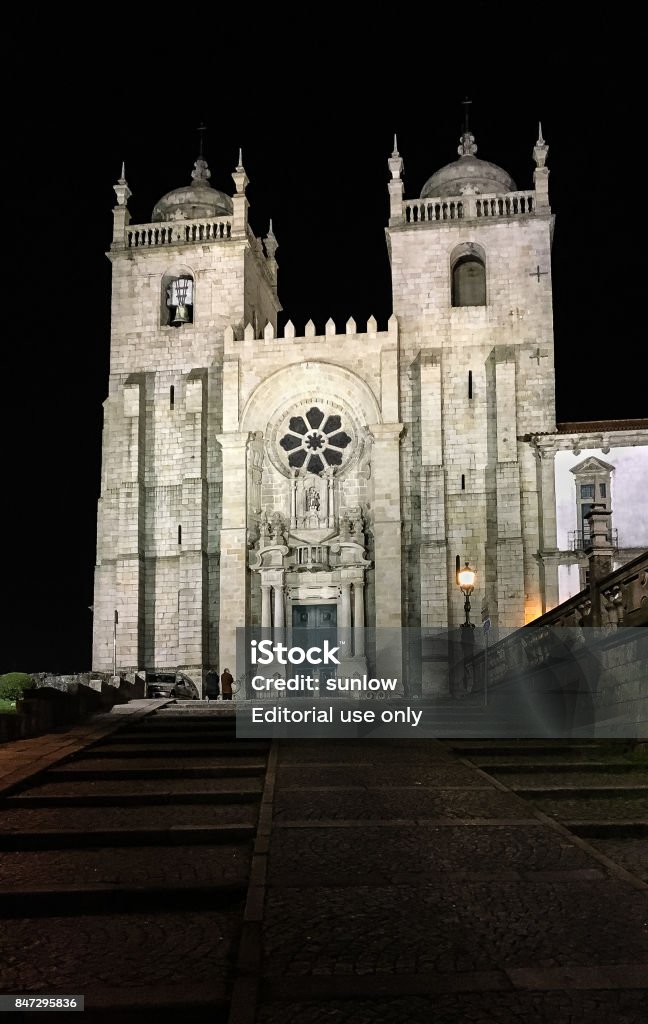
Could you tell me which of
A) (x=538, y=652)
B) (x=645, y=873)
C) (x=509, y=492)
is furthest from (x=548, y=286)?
(x=645, y=873)

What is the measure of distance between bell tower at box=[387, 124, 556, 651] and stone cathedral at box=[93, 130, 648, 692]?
75mm

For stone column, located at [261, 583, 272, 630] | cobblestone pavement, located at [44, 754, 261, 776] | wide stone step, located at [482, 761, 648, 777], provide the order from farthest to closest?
stone column, located at [261, 583, 272, 630] < cobblestone pavement, located at [44, 754, 261, 776] < wide stone step, located at [482, 761, 648, 777]

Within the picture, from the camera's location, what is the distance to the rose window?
125 ft

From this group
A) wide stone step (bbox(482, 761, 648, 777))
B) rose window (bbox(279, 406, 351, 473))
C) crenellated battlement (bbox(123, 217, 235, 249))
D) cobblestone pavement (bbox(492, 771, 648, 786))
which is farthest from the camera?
crenellated battlement (bbox(123, 217, 235, 249))

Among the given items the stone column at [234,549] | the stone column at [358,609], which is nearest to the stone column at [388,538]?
the stone column at [358,609]

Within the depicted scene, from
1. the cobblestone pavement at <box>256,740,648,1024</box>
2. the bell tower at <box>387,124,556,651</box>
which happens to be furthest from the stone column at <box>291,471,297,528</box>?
the cobblestone pavement at <box>256,740,648,1024</box>

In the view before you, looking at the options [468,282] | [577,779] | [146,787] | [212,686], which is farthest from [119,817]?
[468,282]

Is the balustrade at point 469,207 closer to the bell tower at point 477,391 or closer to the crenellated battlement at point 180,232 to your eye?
the bell tower at point 477,391

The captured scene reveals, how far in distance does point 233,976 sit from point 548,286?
3557 cm

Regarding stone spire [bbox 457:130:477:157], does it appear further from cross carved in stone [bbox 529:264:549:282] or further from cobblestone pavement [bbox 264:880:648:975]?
cobblestone pavement [bbox 264:880:648:975]

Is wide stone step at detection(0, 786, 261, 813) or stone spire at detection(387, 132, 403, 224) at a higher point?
stone spire at detection(387, 132, 403, 224)

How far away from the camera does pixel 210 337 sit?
3947cm

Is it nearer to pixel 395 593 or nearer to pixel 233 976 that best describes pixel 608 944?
pixel 233 976

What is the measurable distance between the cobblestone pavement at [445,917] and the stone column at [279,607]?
1056 inches
